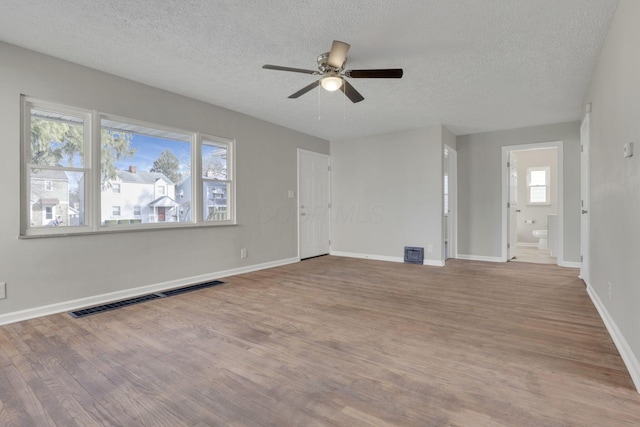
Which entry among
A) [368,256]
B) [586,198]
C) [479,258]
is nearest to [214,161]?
[368,256]

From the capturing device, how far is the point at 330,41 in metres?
2.74

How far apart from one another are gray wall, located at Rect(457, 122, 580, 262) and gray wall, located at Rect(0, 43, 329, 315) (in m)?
3.47

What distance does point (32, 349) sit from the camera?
229 centimetres

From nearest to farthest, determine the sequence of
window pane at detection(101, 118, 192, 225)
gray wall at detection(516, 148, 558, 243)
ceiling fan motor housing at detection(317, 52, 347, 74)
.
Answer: ceiling fan motor housing at detection(317, 52, 347, 74), window pane at detection(101, 118, 192, 225), gray wall at detection(516, 148, 558, 243)

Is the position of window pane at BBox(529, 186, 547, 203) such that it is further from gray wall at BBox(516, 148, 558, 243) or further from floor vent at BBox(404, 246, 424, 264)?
floor vent at BBox(404, 246, 424, 264)

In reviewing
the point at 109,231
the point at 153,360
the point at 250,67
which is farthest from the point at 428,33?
the point at 109,231

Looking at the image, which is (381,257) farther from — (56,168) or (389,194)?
(56,168)

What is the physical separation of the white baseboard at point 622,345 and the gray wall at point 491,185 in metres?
2.75

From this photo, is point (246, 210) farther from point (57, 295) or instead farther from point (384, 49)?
point (384, 49)

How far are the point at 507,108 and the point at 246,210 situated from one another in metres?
4.17

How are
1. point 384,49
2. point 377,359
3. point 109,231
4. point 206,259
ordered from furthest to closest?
point 206,259, point 109,231, point 384,49, point 377,359

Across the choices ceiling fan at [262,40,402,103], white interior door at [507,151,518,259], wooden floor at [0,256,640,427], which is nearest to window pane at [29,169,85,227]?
wooden floor at [0,256,640,427]

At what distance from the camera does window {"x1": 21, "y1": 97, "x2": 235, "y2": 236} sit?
304 centimetres

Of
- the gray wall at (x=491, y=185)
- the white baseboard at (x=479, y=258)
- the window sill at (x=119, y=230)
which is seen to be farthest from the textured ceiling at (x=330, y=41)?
the white baseboard at (x=479, y=258)
